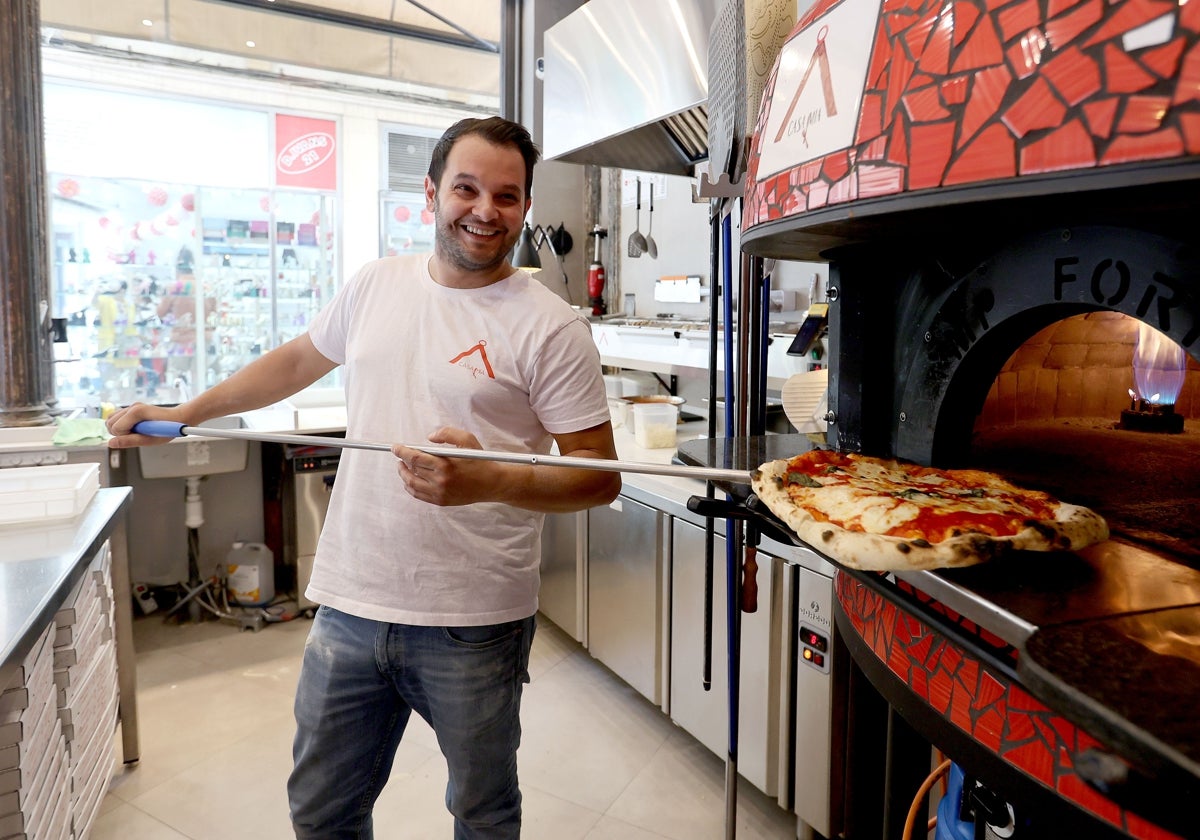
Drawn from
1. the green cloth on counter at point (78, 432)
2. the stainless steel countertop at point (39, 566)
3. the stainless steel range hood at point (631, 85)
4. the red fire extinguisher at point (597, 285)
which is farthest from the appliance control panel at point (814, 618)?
the green cloth on counter at point (78, 432)

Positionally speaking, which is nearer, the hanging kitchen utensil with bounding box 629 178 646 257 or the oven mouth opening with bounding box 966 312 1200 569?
the oven mouth opening with bounding box 966 312 1200 569

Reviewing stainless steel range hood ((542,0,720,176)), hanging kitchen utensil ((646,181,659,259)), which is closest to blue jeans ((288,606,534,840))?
stainless steel range hood ((542,0,720,176))

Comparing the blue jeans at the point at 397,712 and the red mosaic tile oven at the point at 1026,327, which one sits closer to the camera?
the red mosaic tile oven at the point at 1026,327

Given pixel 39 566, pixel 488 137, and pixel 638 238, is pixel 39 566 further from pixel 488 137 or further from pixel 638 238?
pixel 638 238

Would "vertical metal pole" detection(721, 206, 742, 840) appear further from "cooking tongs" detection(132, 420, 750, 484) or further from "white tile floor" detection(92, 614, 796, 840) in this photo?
"white tile floor" detection(92, 614, 796, 840)

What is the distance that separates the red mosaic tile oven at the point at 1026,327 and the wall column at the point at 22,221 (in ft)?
8.81

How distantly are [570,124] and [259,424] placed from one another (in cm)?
194

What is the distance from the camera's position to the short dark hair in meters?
1.38

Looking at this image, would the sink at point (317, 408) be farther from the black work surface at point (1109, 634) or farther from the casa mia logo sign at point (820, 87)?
the black work surface at point (1109, 634)

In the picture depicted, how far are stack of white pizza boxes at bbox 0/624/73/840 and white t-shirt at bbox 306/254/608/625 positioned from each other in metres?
0.52

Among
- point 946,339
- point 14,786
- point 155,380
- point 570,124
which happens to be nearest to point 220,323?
point 155,380

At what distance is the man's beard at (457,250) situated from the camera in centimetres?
135

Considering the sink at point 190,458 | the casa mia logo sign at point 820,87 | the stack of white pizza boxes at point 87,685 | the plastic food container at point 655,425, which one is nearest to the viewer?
the casa mia logo sign at point 820,87

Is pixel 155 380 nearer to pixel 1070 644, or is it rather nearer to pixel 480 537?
pixel 480 537
